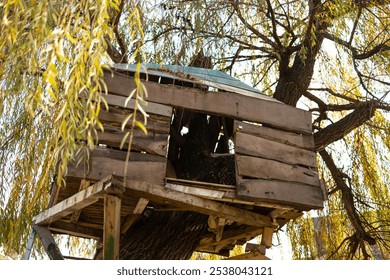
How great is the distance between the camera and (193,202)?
5.90m

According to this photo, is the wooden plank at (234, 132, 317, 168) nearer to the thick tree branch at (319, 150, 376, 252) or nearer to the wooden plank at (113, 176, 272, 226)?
the wooden plank at (113, 176, 272, 226)

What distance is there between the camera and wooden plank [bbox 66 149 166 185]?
5691 mm

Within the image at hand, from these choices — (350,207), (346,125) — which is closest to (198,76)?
(346,125)

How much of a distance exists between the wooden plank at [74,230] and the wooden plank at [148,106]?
1714mm

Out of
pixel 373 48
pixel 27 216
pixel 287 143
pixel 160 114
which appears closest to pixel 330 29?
Result: pixel 373 48

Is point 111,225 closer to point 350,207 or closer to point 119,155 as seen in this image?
point 119,155

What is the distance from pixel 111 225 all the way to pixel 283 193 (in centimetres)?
162

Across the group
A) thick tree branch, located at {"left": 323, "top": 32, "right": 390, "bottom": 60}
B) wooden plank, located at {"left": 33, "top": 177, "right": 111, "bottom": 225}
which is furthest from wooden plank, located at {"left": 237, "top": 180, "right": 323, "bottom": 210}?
thick tree branch, located at {"left": 323, "top": 32, "right": 390, "bottom": 60}

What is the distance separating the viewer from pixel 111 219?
564 centimetres

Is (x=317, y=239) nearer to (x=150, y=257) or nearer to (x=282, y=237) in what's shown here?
(x=282, y=237)

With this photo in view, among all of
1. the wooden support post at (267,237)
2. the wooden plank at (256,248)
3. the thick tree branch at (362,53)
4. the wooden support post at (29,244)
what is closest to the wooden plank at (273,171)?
the wooden support post at (267,237)

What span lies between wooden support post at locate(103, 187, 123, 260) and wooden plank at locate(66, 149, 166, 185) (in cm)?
21

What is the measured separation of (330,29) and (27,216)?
401 cm

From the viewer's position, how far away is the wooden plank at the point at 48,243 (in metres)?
6.36
